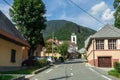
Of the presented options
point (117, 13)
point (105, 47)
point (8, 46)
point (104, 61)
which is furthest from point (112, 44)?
point (8, 46)

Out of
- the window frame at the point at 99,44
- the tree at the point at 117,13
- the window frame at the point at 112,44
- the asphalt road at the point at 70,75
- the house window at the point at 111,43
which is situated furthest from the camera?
the tree at the point at 117,13

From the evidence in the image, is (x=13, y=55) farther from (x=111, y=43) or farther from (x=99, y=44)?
(x=111, y=43)

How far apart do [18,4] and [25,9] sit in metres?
1.57

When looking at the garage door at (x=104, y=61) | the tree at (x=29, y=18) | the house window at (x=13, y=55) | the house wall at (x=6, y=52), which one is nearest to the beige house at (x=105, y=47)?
the garage door at (x=104, y=61)

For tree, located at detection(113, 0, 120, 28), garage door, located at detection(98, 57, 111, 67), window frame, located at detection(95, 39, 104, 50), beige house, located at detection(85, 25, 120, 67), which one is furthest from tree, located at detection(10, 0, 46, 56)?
tree, located at detection(113, 0, 120, 28)

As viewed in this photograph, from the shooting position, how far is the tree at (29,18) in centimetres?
5300

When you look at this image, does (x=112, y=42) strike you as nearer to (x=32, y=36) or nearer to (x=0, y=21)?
(x=32, y=36)

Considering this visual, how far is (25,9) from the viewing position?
5356cm

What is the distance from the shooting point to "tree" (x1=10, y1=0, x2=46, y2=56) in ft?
174

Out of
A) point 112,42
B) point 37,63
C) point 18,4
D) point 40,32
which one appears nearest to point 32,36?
point 40,32

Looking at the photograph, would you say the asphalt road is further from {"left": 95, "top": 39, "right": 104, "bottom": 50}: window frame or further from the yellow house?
{"left": 95, "top": 39, "right": 104, "bottom": 50}: window frame

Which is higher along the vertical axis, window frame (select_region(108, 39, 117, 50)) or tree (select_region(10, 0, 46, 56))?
tree (select_region(10, 0, 46, 56))

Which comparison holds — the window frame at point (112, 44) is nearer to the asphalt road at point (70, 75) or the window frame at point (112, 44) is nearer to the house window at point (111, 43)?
the house window at point (111, 43)

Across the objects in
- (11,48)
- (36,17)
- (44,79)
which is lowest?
(44,79)
